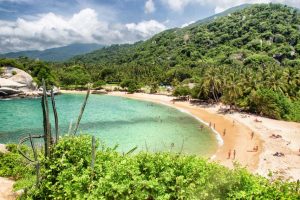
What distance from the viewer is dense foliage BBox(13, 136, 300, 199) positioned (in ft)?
44.8

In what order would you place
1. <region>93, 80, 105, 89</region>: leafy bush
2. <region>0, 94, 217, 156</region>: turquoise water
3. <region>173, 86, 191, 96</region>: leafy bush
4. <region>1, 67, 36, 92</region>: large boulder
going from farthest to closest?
<region>93, 80, 105, 89</region>: leafy bush < <region>1, 67, 36, 92</region>: large boulder < <region>173, 86, 191, 96</region>: leafy bush < <region>0, 94, 217, 156</region>: turquoise water

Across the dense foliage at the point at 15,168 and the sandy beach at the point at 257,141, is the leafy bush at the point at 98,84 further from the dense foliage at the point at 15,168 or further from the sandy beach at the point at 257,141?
the dense foliage at the point at 15,168

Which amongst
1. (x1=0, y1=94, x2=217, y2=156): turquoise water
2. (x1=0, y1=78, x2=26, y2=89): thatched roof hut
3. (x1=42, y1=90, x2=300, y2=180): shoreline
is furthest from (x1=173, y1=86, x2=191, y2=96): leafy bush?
(x1=0, y1=78, x2=26, y2=89): thatched roof hut

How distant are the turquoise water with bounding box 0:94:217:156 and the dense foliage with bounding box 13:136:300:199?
28016 millimetres

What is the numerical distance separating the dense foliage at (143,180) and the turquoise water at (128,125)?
28.0 meters

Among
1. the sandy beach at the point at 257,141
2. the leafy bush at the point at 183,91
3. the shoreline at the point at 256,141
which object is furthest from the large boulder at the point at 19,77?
the sandy beach at the point at 257,141

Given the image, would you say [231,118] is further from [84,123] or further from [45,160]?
[45,160]

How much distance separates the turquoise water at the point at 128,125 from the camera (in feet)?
159

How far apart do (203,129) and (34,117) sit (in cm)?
3943

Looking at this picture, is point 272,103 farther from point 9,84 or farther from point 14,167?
point 9,84

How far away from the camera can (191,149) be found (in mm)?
44906

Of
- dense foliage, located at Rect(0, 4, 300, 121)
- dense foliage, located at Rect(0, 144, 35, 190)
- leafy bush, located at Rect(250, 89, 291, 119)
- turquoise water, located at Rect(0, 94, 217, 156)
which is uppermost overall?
dense foliage, located at Rect(0, 4, 300, 121)

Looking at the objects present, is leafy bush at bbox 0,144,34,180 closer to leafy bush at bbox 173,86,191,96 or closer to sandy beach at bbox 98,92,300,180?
sandy beach at bbox 98,92,300,180

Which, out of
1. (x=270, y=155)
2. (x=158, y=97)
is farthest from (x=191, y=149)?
(x=158, y=97)
